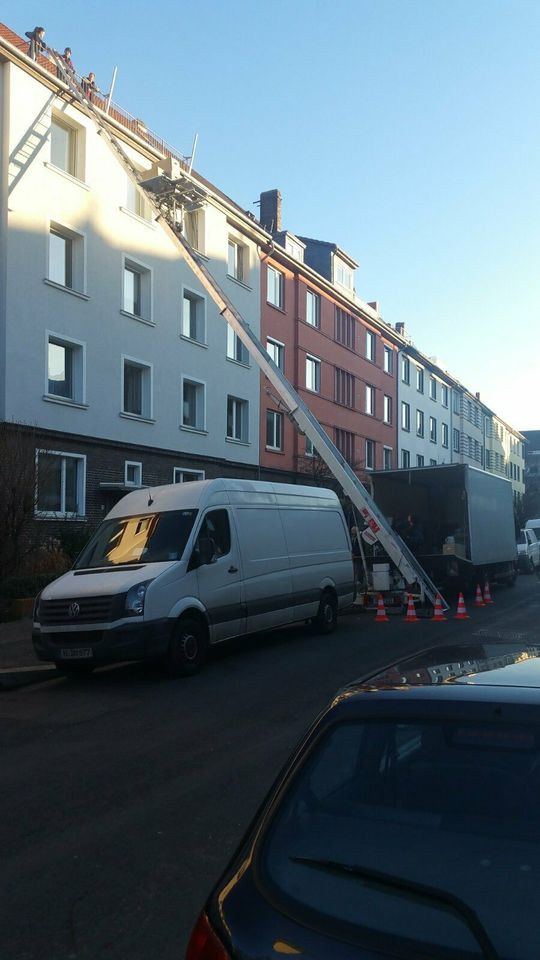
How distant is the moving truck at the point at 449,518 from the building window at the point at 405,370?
2575cm

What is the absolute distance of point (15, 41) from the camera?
912 inches

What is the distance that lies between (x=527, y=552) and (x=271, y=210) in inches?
754

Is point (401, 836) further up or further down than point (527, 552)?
further down

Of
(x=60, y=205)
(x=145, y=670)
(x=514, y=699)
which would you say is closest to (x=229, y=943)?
(x=514, y=699)

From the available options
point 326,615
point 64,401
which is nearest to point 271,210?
point 64,401

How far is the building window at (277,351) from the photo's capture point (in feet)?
109

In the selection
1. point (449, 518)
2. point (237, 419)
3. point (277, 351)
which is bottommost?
point (449, 518)

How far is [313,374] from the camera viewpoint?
36812mm

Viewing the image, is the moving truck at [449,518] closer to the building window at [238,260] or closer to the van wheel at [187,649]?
the van wheel at [187,649]

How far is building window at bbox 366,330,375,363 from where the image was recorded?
43.7m

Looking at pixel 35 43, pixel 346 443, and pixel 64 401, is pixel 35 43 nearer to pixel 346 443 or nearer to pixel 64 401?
pixel 64 401

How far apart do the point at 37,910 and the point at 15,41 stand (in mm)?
24319

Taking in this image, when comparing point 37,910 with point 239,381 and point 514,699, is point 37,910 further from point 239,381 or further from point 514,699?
point 239,381

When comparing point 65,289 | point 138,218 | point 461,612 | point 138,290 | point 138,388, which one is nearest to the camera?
point 461,612
